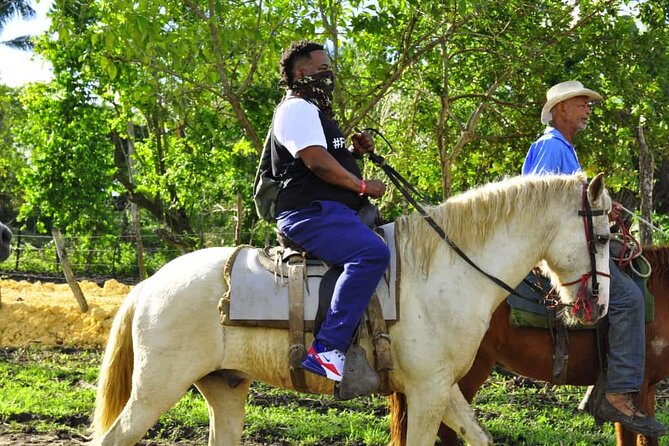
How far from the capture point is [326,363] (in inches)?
164

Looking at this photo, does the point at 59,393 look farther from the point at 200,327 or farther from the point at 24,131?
the point at 24,131

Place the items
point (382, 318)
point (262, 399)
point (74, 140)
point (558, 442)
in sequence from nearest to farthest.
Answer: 1. point (382, 318)
2. point (558, 442)
3. point (262, 399)
4. point (74, 140)

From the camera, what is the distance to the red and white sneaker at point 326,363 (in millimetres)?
4164

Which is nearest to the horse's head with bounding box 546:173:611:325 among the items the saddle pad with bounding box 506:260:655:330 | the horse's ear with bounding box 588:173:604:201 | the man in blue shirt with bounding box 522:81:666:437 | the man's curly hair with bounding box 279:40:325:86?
the horse's ear with bounding box 588:173:604:201

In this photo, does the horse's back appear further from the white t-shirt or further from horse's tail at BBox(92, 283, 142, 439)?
the white t-shirt

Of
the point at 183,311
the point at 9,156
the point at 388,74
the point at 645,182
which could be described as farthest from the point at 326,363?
the point at 9,156

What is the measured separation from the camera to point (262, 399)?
779 centimetres

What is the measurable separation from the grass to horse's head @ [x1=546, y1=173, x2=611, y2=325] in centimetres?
A: 233

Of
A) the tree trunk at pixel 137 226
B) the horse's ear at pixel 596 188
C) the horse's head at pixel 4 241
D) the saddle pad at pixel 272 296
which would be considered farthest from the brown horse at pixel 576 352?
the tree trunk at pixel 137 226

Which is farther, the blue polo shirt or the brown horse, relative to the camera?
the brown horse

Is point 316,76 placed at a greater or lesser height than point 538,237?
greater

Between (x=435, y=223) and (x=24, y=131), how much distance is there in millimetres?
10571

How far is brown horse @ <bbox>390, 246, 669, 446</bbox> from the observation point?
17.4ft

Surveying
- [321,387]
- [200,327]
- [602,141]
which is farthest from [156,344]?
[602,141]
